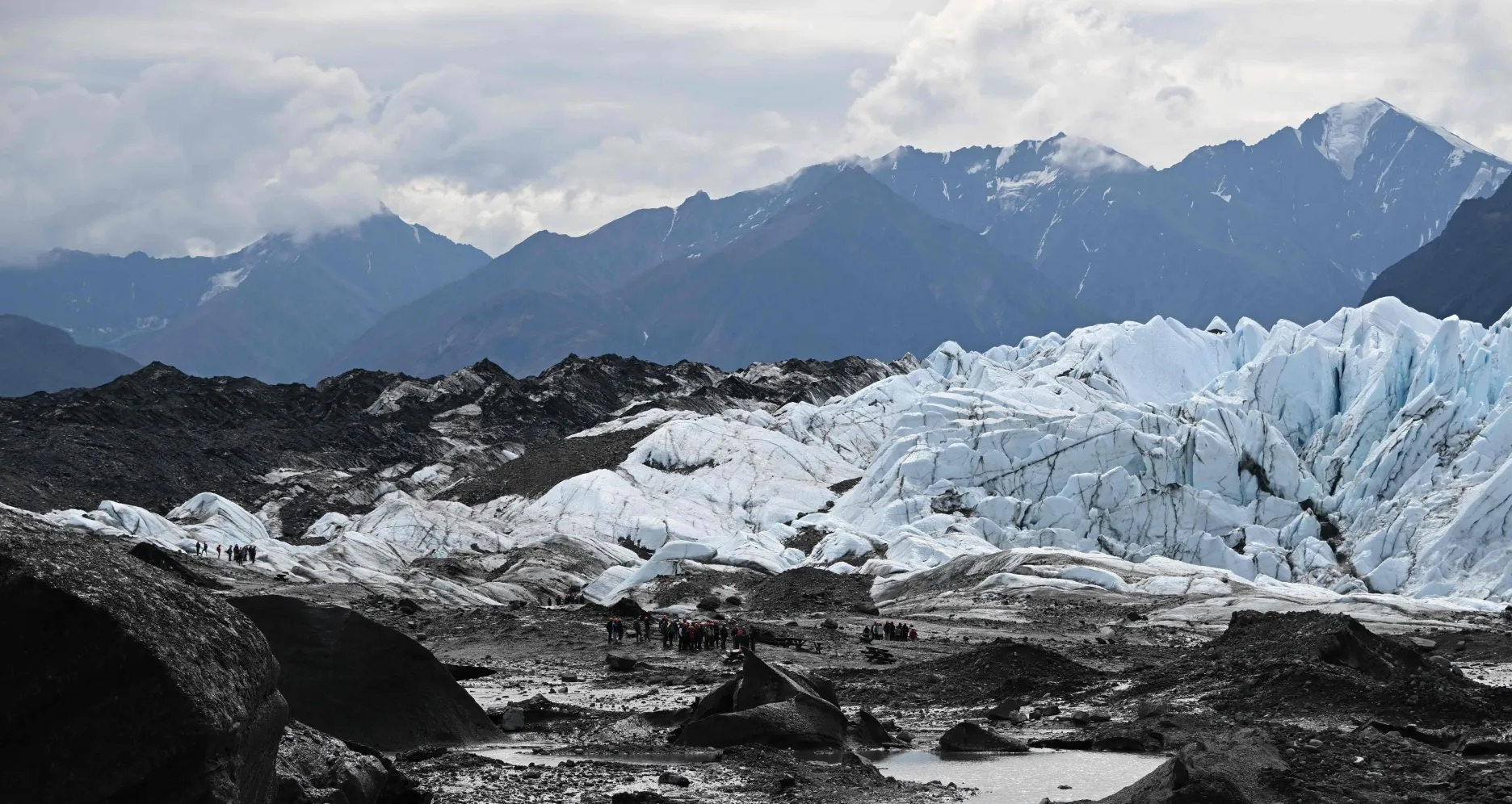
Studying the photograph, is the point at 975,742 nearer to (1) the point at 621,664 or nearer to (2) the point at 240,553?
(1) the point at 621,664

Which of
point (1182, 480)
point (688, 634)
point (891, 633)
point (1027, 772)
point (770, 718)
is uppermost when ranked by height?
point (1182, 480)

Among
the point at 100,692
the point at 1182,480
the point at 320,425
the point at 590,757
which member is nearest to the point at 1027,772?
the point at 590,757

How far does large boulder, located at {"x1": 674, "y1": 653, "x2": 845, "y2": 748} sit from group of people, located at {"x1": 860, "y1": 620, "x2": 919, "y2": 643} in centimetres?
2271

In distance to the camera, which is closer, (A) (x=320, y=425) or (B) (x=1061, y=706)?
(B) (x=1061, y=706)

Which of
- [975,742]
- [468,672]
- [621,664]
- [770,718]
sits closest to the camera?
[770,718]

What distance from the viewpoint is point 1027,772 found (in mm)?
22969

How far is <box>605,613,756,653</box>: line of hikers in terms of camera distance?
44344 mm

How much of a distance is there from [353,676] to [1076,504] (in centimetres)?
6689

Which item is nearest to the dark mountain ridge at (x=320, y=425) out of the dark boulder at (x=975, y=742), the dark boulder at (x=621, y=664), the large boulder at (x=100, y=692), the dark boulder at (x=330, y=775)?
the dark boulder at (x=621, y=664)

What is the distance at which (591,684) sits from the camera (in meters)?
35.3

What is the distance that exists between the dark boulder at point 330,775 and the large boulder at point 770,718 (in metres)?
7.97

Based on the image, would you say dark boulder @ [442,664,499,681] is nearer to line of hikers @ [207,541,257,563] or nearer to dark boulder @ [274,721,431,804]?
dark boulder @ [274,721,431,804]

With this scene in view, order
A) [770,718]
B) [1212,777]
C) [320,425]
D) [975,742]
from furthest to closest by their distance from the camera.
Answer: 1. [320,425]
2. [975,742]
3. [770,718]
4. [1212,777]

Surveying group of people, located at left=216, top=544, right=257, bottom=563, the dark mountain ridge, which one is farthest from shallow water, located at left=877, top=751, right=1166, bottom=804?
the dark mountain ridge
